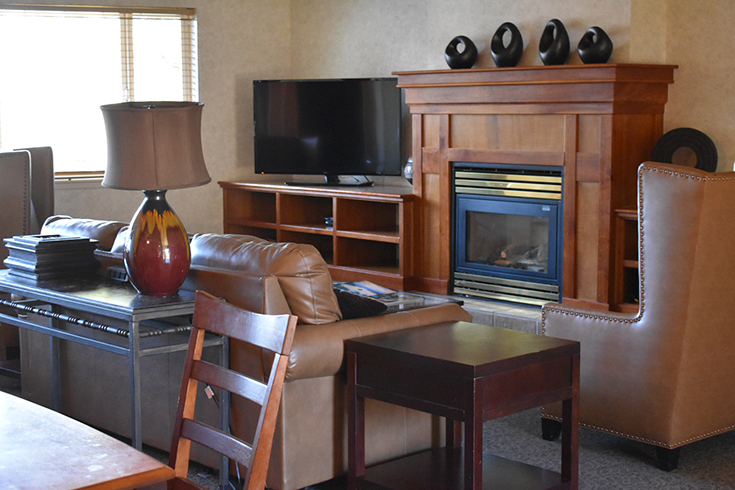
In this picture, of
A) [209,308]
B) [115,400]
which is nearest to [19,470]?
[209,308]

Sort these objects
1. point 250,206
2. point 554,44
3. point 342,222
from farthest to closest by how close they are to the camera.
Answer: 1. point 250,206
2. point 342,222
3. point 554,44

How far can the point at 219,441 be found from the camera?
187cm

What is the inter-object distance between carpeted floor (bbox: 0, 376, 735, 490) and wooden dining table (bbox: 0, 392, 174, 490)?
1629 millimetres

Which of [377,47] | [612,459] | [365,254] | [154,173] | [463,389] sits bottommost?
[612,459]

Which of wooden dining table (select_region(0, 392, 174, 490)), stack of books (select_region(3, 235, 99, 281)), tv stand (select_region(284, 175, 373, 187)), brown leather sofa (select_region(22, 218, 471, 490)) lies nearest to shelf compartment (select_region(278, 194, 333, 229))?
tv stand (select_region(284, 175, 373, 187))

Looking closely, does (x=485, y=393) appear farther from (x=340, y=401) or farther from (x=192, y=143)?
(x=192, y=143)

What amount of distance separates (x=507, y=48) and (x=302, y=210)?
2277mm

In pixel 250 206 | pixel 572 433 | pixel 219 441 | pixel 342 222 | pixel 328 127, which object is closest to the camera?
pixel 219 441

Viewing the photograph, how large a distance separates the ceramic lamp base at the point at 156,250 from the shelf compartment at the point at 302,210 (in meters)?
3.65

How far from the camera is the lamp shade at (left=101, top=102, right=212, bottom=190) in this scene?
3.01 metres

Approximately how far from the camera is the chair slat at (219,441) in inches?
70.1

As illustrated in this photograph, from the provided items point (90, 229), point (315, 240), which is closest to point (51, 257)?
point (90, 229)

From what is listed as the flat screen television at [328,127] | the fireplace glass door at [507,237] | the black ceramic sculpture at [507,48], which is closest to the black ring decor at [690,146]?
the fireplace glass door at [507,237]

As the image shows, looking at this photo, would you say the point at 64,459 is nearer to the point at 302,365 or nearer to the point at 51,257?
the point at 302,365
